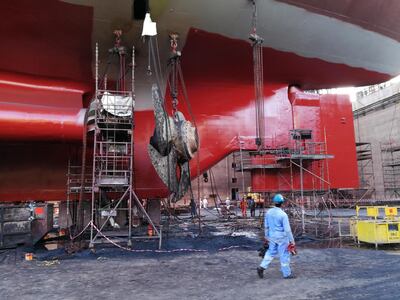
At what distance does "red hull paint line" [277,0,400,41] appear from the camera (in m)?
9.30

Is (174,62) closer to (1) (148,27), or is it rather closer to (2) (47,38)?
(1) (148,27)

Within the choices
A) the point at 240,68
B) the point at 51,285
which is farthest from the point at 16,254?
the point at 240,68

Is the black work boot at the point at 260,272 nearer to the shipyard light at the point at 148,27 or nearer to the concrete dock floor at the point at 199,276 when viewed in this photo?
the concrete dock floor at the point at 199,276

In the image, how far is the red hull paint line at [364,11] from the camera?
9.30m

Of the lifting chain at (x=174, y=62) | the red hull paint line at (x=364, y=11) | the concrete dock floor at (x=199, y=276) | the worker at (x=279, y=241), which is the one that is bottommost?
the concrete dock floor at (x=199, y=276)

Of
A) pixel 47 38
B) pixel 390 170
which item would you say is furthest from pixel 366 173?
pixel 47 38

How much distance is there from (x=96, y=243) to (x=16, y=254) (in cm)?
170

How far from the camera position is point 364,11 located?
9.81 meters

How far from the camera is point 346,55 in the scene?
433 inches

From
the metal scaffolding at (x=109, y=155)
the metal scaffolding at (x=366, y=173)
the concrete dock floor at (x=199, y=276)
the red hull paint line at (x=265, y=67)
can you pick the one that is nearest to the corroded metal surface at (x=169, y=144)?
the metal scaffolding at (x=109, y=155)

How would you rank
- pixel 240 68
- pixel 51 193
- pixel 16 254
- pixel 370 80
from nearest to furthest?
pixel 16 254
pixel 51 193
pixel 240 68
pixel 370 80

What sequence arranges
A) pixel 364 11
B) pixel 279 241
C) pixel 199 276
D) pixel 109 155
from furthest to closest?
pixel 364 11 < pixel 109 155 < pixel 199 276 < pixel 279 241

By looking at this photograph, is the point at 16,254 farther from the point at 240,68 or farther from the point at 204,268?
the point at 240,68

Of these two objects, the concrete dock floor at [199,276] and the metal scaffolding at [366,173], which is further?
the metal scaffolding at [366,173]
